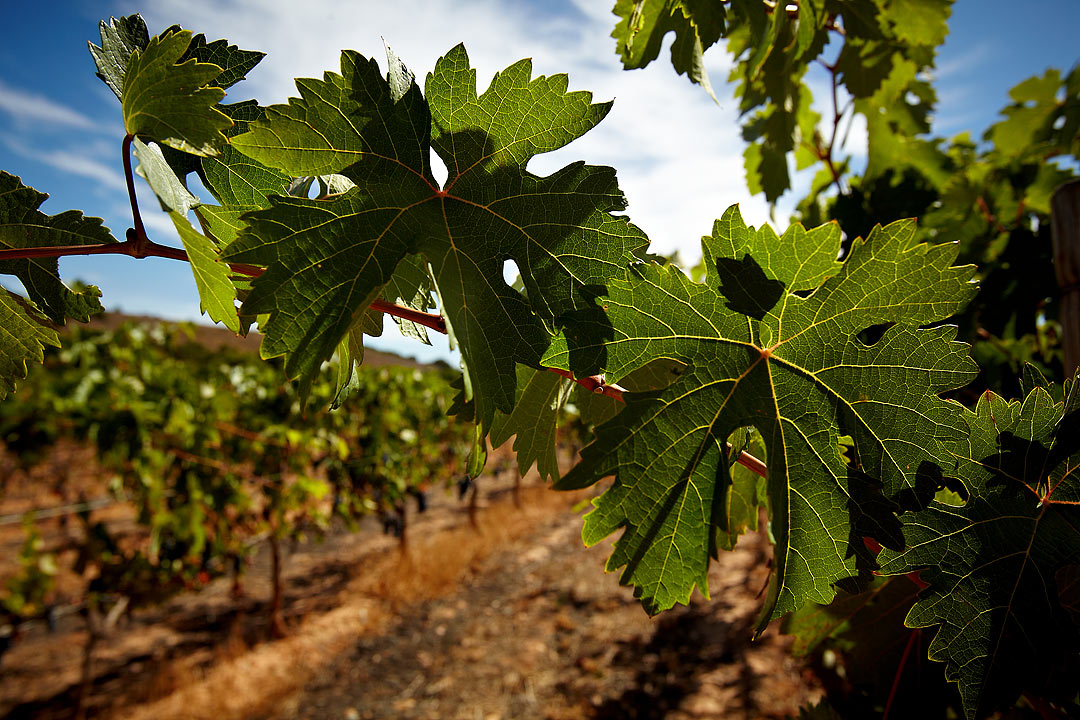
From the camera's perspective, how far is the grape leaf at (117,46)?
0.69 m

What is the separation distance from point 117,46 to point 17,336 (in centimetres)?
40

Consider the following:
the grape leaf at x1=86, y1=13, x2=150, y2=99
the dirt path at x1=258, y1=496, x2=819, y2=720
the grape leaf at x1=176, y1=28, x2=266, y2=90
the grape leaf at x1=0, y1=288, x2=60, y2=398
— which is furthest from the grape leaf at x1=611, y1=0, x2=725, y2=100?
the dirt path at x1=258, y1=496, x2=819, y2=720

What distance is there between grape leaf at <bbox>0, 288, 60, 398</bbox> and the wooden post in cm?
191

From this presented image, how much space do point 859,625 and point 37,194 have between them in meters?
1.39

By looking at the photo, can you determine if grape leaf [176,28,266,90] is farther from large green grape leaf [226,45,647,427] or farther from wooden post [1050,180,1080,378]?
wooden post [1050,180,1080,378]

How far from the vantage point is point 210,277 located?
2.24 feet

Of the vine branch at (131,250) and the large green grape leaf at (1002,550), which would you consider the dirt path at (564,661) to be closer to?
the large green grape leaf at (1002,550)

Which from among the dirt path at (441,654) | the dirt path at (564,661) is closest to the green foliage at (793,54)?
the dirt path at (441,654)

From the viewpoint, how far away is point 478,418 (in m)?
0.60

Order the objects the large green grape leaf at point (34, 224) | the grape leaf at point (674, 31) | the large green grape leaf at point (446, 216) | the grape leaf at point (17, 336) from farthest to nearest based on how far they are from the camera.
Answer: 1. the grape leaf at point (674, 31)
2. the grape leaf at point (17, 336)
3. the large green grape leaf at point (34, 224)
4. the large green grape leaf at point (446, 216)

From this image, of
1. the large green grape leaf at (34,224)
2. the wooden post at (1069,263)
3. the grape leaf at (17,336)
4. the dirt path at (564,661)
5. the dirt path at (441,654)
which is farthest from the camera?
the dirt path at (441,654)

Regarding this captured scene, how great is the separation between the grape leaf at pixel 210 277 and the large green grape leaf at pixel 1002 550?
0.77 meters

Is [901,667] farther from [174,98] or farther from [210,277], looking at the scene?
[174,98]

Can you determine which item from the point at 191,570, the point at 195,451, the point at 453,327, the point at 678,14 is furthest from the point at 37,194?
the point at 191,570
